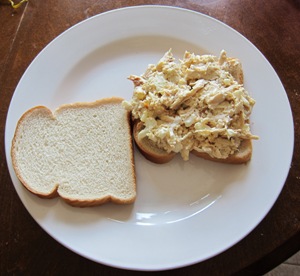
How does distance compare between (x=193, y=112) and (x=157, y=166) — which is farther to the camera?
(x=157, y=166)

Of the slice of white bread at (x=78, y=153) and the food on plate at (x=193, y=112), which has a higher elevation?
the food on plate at (x=193, y=112)

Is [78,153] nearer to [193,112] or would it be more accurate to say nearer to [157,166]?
[157,166]

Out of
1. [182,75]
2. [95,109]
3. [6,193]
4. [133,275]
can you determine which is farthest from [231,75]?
[6,193]

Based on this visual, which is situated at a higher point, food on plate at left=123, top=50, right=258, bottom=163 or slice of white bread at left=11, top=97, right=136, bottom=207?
food on plate at left=123, top=50, right=258, bottom=163

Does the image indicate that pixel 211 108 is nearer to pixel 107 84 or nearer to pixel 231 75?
pixel 231 75

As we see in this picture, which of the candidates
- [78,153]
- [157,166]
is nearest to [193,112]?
[157,166]
